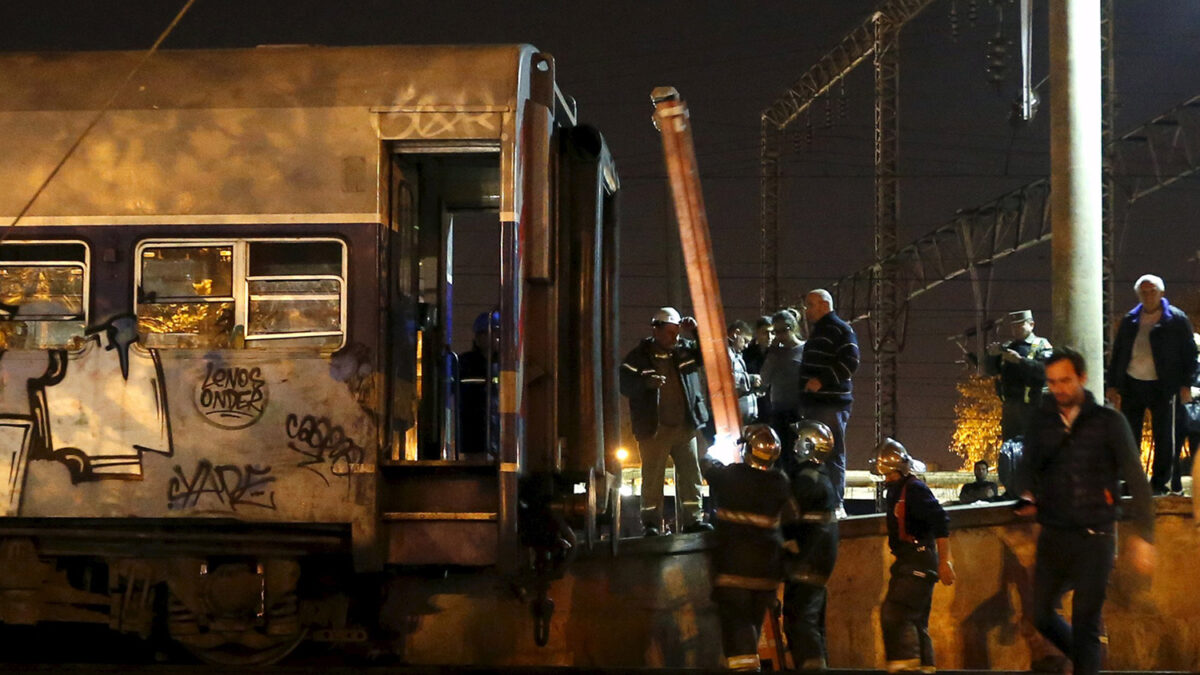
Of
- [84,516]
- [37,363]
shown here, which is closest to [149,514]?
[84,516]

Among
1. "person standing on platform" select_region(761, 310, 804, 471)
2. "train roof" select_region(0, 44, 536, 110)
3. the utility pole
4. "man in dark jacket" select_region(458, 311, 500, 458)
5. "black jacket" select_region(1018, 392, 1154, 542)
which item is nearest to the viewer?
"black jacket" select_region(1018, 392, 1154, 542)

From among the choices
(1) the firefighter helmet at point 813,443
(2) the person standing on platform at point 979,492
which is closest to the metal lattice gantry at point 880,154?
(2) the person standing on platform at point 979,492

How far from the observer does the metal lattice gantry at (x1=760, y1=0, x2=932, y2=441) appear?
3088cm

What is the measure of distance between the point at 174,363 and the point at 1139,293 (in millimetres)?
7057

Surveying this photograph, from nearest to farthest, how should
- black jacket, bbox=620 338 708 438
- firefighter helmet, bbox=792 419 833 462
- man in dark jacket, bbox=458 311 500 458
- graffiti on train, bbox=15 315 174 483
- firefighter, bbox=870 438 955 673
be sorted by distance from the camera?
graffiti on train, bbox=15 315 174 483 < firefighter, bbox=870 438 955 673 < firefighter helmet, bbox=792 419 833 462 < man in dark jacket, bbox=458 311 500 458 < black jacket, bbox=620 338 708 438

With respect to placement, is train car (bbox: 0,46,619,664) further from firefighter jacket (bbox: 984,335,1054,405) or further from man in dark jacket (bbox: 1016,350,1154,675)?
firefighter jacket (bbox: 984,335,1054,405)

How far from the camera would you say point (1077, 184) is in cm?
1027

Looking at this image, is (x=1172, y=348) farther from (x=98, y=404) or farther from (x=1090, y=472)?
(x=98, y=404)

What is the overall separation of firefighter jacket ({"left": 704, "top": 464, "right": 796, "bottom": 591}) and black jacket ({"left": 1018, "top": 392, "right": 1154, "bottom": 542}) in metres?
1.54

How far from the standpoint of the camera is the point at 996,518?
409 inches

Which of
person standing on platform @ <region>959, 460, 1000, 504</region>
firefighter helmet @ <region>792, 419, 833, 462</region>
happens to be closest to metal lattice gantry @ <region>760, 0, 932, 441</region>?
person standing on platform @ <region>959, 460, 1000, 504</region>

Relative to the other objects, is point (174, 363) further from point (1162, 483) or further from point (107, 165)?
point (1162, 483)

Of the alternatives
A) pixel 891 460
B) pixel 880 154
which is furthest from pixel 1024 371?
pixel 880 154

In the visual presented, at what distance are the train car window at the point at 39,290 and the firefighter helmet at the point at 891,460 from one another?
192 inches
